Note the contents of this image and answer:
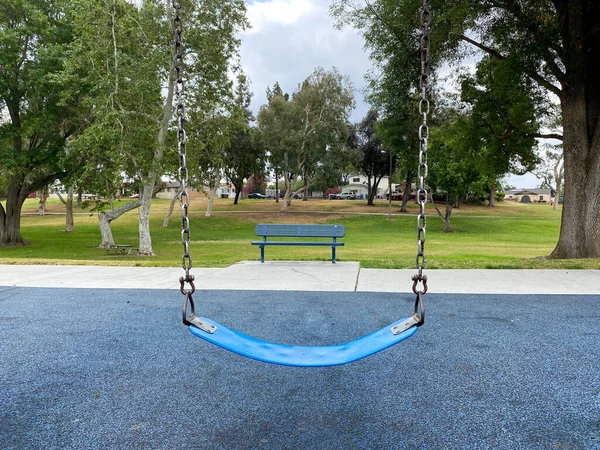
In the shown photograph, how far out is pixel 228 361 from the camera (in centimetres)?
346

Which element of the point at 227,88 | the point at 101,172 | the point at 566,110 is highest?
the point at 227,88

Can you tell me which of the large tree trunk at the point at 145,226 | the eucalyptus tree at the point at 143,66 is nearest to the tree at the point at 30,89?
the eucalyptus tree at the point at 143,66

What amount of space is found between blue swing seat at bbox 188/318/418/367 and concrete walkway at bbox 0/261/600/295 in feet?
11.6

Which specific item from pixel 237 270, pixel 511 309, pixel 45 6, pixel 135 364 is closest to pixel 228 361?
pixel 135 364

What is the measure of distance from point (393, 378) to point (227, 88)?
1439 cm

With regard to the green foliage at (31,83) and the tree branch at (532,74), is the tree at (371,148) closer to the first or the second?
the green foliage at (31,83)

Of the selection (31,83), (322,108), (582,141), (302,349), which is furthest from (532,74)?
(322,108)

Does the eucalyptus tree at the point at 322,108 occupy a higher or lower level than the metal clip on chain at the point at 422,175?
higher

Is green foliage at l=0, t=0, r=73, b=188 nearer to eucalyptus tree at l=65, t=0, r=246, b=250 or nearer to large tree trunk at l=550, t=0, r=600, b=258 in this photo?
eucalyptus tree at l=65, t=0, r=246, b=250

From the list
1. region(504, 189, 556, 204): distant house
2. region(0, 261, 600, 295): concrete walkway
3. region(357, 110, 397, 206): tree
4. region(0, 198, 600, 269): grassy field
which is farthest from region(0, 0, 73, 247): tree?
region(504, 189, 556, 204): distant house

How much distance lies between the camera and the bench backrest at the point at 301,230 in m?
9.35

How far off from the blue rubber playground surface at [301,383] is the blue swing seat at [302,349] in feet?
1.25

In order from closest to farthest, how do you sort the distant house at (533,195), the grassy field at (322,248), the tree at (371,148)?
the grassy field at (322,248) < the tree at (371,148) < the distant house at (533,195)

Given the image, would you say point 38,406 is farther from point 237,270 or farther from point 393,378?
point 237,270
